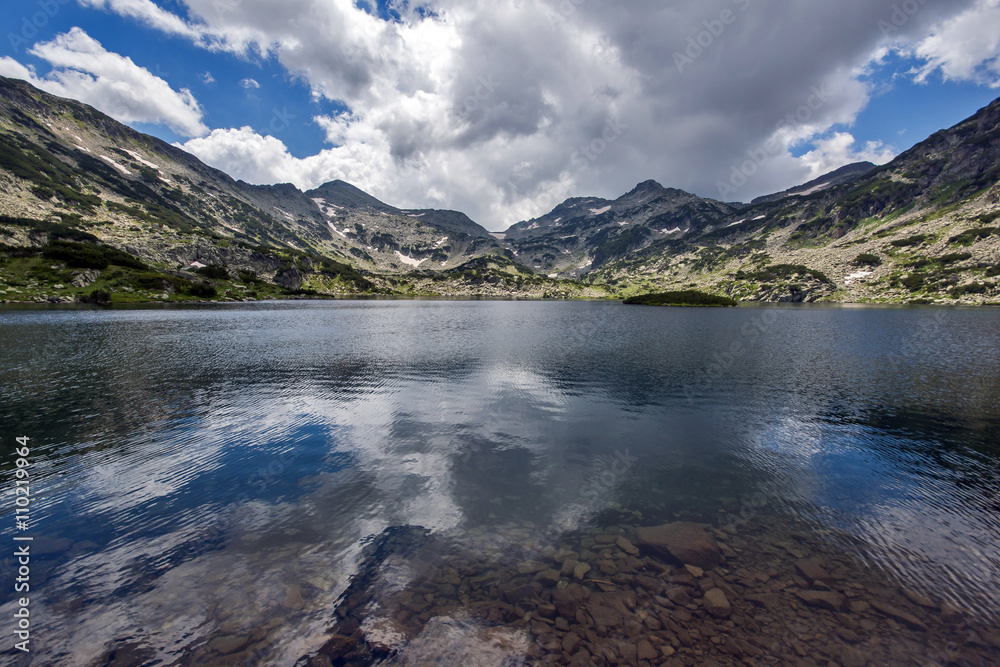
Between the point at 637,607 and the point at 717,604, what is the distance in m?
2.61

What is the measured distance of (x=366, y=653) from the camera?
386 inches

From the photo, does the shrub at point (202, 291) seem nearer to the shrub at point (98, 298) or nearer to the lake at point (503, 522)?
the shrub at point (98, 298)

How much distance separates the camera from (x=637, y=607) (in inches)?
460

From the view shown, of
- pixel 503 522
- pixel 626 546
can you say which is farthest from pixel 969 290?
pixel 503 522

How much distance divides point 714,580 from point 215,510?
2024cm

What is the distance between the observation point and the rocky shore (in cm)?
1002

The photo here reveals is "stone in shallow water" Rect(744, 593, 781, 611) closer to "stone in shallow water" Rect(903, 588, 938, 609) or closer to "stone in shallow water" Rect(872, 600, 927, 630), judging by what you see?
"stone in shallow water" Rect(872, 600, 927, 630)

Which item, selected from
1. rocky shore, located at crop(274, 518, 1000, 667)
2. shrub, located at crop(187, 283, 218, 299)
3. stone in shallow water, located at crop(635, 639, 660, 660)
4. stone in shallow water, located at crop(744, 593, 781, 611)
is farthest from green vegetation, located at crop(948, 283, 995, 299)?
shrub, located at crop(187, 283, 218, 299)

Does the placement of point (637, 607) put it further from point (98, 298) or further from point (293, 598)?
point (98, 298)

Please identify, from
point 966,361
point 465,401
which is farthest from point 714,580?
point 966,361

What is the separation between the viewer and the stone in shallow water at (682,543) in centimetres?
1383

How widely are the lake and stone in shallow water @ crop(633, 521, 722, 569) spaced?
3.3 inches

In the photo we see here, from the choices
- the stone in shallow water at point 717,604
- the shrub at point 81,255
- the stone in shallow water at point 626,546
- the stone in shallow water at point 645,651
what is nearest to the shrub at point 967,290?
the stone in shallow water at point 717,604

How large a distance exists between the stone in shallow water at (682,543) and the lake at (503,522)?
84 mm
